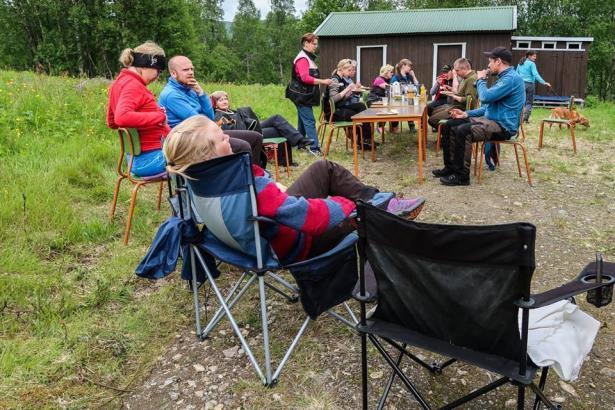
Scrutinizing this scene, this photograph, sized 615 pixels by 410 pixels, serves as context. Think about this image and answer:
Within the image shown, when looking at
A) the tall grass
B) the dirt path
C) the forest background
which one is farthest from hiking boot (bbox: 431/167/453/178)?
the forest background

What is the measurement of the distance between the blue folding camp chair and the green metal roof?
62.4ft

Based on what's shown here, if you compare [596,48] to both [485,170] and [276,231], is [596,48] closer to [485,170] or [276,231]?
[485,170]

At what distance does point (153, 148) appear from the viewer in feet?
13.6

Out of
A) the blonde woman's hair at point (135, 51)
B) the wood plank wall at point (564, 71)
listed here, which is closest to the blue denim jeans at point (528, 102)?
the blonde woman's hair at point (135, 51)

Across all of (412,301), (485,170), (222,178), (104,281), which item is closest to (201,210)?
(222,178)

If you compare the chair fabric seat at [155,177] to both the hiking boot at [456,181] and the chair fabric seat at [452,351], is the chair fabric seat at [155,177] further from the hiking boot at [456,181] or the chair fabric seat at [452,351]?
the hiking boot at [456,181]

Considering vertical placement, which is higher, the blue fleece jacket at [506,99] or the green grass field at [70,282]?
the blue fleece jacket at [506,99]

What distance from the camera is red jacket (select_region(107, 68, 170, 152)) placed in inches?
153

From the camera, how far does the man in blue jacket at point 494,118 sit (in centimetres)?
559

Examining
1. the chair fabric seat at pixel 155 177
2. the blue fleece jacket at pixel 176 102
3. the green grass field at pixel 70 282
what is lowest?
the green grass field at pixel 70 282

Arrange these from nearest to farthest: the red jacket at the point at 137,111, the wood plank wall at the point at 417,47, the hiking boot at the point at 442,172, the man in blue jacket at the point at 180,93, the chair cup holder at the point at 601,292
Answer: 1. the chair cup holder at the point at 601,292
2. the red jacket at the point at 137,111
3. the man in blue jacket at the point at 180,93
4. the hiking boot at the point at 442,172
5. the wood plank wall at the point at 417,47

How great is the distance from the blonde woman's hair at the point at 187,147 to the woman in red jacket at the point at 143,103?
1.77m

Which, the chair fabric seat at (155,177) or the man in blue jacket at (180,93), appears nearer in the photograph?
the chair fabric seat at (155,177)

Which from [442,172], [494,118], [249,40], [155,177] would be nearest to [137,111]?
[155,177]
